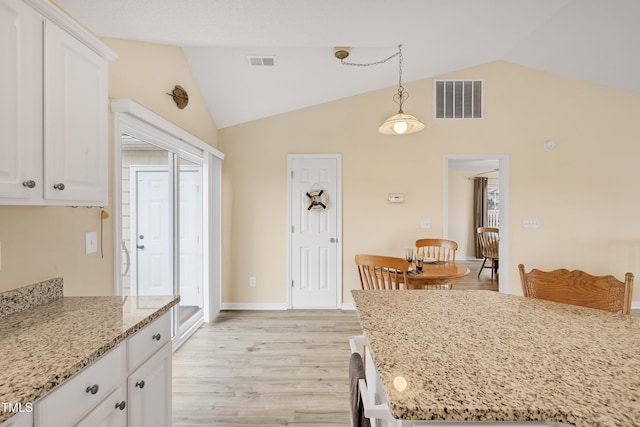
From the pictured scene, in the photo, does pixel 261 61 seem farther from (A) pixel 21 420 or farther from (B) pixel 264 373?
(A) pixel 21 420

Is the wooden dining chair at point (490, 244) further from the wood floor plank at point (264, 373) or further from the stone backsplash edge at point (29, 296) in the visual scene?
the stone backsplash edge at point (29, 296)

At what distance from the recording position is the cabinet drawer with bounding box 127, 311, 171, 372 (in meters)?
1.21

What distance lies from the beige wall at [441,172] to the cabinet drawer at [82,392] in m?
2.87

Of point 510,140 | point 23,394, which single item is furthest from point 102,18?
point 510,140

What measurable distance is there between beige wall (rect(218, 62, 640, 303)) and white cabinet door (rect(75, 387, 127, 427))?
111 inches

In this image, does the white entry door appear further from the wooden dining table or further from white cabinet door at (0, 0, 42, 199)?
white cabinet door at (0, 0, 42, 199)

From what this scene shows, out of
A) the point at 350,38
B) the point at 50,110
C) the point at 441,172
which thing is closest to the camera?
the point at 50,110

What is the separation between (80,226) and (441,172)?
375cm

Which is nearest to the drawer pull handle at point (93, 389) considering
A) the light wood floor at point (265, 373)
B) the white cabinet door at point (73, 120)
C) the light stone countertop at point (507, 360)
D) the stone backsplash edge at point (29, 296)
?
the stone backsplash edge at point (29, 296)

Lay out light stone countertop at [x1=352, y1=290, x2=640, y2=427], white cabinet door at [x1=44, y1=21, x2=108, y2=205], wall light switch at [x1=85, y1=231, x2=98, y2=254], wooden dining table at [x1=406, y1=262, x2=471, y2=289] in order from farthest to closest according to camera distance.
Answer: wooden dining table at [x1=406, y1=262, x2=471, y2=289]
wall light switch at [x1=85, y1=231, x2=98, y2=254]
white cabinet door at [x1=44, y1=21, x2=108, y2=205]
light stone countertop at [x1=352, y1=290, x2=640, y2=427]

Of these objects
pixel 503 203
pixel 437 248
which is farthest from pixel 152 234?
pixel 503 203

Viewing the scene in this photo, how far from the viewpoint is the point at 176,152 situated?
111 inches

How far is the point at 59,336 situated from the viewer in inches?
42.2

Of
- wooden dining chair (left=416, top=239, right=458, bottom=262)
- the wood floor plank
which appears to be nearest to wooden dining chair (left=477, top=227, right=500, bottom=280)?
wooden dining chair (left=416, top=239, right=458, bottom=262)
